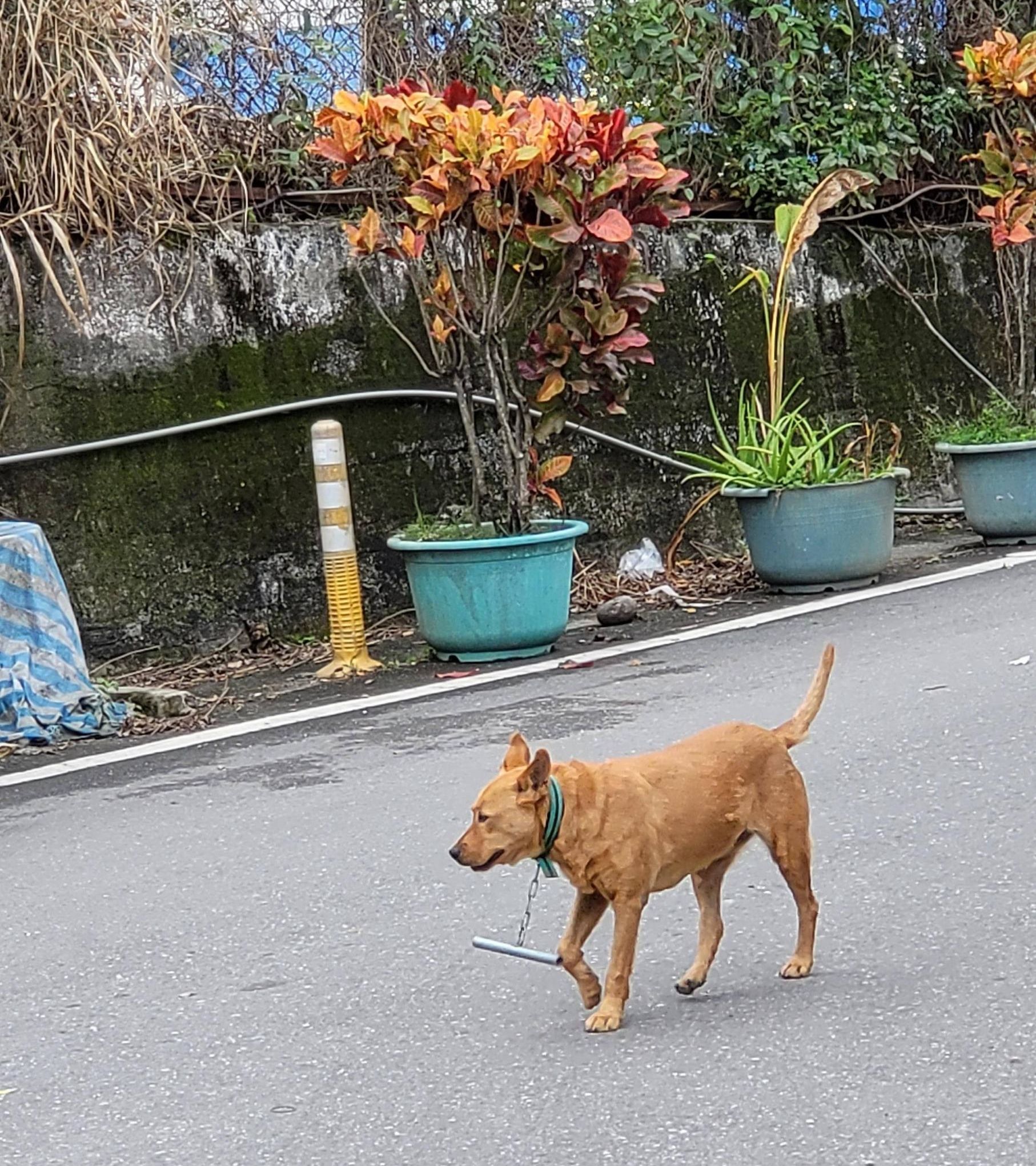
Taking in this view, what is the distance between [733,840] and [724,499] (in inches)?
258

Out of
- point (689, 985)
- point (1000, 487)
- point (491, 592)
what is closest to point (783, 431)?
point (1000, 487)

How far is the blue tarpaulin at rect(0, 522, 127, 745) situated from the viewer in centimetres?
671

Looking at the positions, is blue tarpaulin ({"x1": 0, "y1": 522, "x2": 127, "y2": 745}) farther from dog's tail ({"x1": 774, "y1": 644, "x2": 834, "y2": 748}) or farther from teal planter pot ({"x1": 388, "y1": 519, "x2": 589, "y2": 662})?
dog's tail ({"x1": 774, "y1": 644, "x2": 834, "y2": 748})

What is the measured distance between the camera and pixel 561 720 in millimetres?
6285

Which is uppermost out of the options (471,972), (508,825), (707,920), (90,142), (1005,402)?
(90,142)

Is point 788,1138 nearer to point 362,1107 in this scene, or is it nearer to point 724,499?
point 362,1107

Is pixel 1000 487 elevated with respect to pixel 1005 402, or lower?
lower

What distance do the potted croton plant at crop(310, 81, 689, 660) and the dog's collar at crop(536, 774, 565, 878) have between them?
165 inches

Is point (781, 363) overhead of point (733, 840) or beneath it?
overhead

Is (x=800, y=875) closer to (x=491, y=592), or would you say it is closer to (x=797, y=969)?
(x=797, y=969)

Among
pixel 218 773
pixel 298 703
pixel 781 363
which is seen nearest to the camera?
pixel 218 773

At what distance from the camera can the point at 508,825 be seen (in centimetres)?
328

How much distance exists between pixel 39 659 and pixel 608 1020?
13.1ft

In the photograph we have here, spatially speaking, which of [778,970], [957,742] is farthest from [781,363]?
[778,970]
